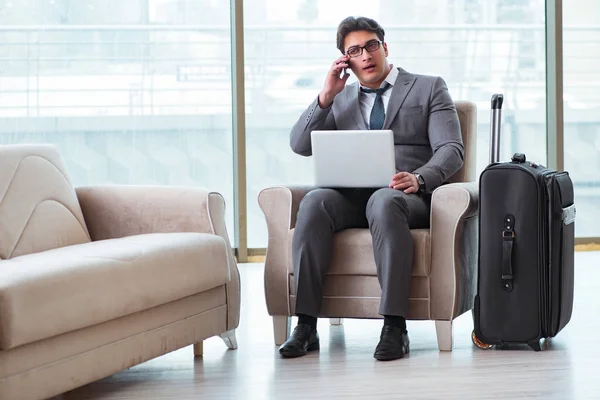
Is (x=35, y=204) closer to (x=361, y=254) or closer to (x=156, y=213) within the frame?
(x=156, y=213)

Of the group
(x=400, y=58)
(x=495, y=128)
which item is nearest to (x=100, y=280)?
(x=495, y=128)

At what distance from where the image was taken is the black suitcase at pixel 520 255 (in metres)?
3.18

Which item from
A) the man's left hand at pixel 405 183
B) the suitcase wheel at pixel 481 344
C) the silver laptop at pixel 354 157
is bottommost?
the suitcase wheel at pixel 481 344

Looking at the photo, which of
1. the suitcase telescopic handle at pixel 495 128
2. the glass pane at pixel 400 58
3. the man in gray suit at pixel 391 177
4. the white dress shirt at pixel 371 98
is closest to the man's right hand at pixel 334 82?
the man in gray suit at pixel 391 177

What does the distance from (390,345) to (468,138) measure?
0.92 meters

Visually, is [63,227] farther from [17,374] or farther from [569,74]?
[569,74]

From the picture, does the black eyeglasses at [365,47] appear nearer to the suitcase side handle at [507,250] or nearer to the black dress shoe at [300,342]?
the suitcase side handle at [507,250]

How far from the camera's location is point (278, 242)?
11.2 feet

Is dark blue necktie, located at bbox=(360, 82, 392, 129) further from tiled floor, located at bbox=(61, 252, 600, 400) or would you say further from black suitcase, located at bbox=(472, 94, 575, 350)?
tiled floor, located at bbox=(61, 252, 600, 400)

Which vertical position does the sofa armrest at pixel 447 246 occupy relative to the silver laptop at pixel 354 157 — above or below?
below

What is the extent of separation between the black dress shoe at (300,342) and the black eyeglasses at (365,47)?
39.4 inches

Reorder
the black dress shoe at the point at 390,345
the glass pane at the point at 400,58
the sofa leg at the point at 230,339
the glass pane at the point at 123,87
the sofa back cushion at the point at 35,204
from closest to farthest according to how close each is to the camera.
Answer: the sofa back cushion at the point at 35,204, the black dress shoe at the point at 390,345, the sofa leg at the point at 230,339, the glass pane at the point at 123,87, the glass pane at the point at 400,58

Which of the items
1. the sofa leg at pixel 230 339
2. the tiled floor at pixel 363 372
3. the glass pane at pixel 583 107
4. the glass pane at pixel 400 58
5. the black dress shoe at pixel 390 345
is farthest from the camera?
the glass pane at pixel 583 107

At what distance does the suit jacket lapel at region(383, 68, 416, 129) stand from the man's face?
72 mm
